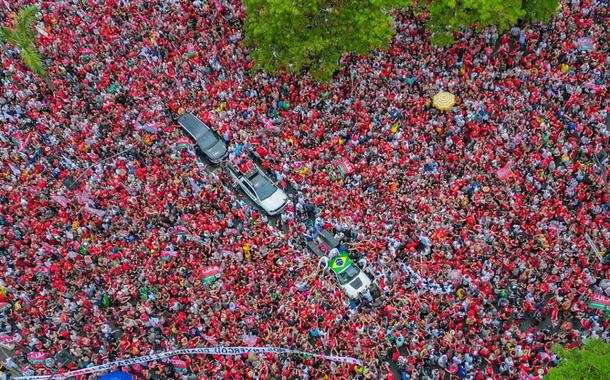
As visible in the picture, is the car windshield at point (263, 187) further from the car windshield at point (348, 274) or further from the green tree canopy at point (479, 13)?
the green tree canopy at point (479, 13)

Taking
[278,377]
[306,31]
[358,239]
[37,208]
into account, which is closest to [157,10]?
[306,31]

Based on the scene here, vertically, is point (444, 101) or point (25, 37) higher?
point (25, 37)

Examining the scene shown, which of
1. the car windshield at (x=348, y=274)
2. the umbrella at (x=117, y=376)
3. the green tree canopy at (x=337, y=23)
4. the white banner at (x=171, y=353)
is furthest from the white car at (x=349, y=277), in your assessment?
the green tree canopy at (x=337, y=23)

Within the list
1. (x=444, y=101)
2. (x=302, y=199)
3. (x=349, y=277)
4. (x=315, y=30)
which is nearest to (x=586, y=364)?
(x=349, y=277)

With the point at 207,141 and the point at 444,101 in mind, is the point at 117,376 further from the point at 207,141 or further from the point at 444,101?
the point at 444,101

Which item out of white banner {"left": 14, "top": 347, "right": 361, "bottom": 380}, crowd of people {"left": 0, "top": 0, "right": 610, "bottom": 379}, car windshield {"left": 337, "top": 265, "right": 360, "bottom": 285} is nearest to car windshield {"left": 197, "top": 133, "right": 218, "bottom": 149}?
crowd of people {"left": 0, "top": 0, "right": 610, "bottom": 379}

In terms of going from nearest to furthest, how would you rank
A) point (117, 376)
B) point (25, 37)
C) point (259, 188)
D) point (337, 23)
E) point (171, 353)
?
point (117, 376), point (171, 353), point (259, 188), point (337, 23), point (25, 37)
